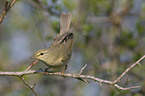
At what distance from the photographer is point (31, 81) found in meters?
6.38

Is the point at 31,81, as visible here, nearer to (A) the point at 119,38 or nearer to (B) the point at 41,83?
(B) the point at 41,83

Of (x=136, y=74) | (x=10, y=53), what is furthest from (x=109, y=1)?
(x=10, y=53)

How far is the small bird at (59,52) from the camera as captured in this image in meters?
3.31

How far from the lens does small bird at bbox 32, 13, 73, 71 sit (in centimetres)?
331

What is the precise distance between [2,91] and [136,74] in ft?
13.3

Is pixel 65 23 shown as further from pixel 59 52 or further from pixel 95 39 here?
pixel 95 39

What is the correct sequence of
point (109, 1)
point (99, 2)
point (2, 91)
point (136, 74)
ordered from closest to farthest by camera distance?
point (136, 74)
point (99, 2)
point (109, 1)
point (2, 91)

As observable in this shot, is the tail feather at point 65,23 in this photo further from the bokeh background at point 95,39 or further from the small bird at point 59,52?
the bokeh background at point 95,39

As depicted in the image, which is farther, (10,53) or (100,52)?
(10,53)

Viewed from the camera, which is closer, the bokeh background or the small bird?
the small bird

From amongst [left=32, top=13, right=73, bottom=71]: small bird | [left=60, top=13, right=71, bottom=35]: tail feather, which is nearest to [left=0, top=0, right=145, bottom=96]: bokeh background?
[left=60, top=13, right=71, bottom=35]: tail feather

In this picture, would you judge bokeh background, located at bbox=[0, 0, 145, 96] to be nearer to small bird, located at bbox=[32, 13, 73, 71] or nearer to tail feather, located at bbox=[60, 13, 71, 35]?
tail feather, located at bbox=[60, 13, 71, 35]

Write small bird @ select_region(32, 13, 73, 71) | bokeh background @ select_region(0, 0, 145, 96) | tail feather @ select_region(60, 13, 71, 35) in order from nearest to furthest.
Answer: small bird @ select_region(32, 13, 73, 71)
tail feather @ select_region(60, 13, 71, 35)
bokeh background @ select_region(0, 0, 145, 96)

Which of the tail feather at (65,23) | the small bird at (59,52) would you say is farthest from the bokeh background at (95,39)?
the small bird at (59,52)
